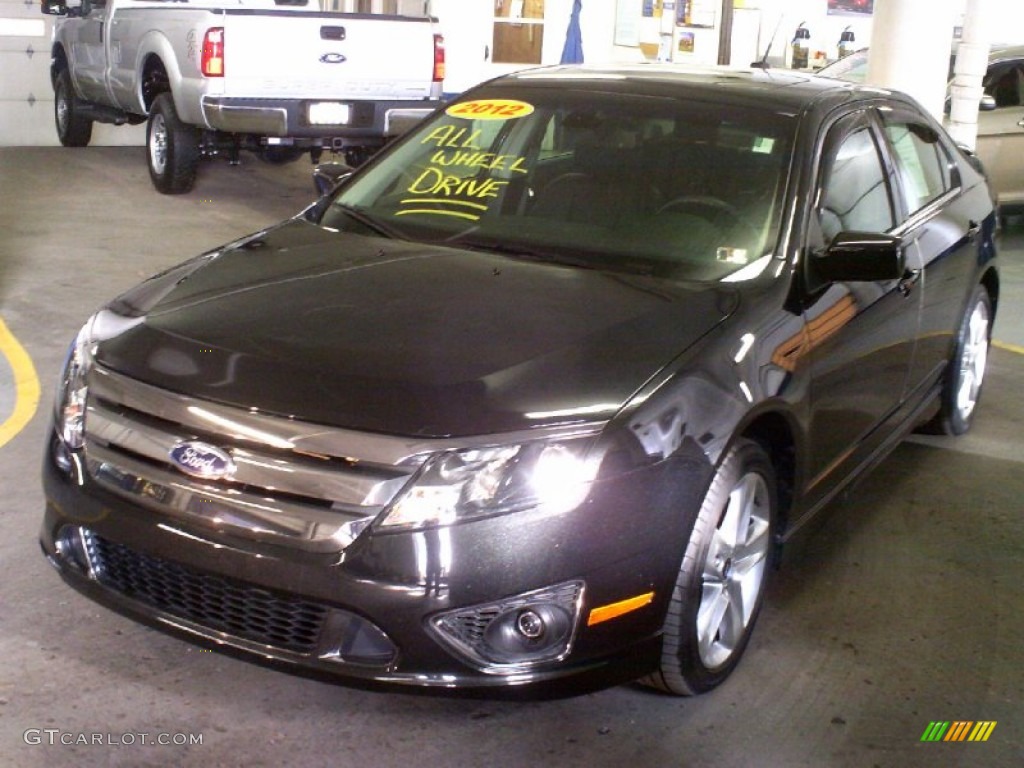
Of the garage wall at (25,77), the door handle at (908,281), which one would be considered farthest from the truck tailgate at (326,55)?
the door handle at (908,281)

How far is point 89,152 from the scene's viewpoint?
14484 mm

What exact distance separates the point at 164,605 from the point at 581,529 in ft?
3.44

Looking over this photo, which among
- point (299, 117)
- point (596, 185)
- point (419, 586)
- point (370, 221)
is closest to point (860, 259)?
point (596, 185)

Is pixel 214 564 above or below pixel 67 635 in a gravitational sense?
above

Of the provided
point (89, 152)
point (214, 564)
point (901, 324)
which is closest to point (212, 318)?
point (214, 564)

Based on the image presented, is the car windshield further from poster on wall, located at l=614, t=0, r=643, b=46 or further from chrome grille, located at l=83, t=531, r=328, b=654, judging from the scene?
poster on wall, located at l=614, t=0, r=643, b=46

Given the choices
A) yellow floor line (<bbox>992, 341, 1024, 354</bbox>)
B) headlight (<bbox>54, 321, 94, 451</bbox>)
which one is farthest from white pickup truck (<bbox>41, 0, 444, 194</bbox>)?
headlight (<bbox>54, 321, 94, 451</bbox>)

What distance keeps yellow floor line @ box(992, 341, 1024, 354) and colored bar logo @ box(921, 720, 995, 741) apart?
14.7 feet

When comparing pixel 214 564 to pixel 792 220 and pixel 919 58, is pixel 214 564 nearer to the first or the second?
pixel 792 220

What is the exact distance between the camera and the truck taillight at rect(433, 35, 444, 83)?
36.4 ft

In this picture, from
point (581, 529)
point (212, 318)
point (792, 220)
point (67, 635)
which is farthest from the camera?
point (792, 220)

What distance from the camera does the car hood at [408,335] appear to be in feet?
10.1

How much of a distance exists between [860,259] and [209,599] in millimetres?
2024

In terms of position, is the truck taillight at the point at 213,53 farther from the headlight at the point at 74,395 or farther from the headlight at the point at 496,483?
the headlight at the point at 496,483
